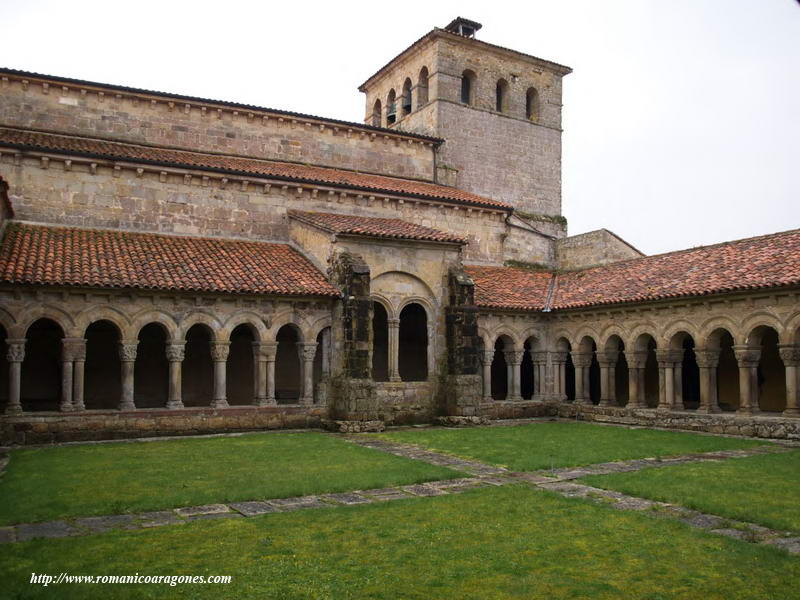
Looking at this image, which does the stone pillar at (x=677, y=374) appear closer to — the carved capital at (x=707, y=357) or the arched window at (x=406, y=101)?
the carved capital at (x=707, y=357)

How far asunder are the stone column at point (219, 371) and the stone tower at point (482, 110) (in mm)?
13246

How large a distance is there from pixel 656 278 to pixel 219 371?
12745mm

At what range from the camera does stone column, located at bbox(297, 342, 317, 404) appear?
19.1 meters

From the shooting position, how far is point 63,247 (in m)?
18.0

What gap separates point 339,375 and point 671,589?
43.6 feet

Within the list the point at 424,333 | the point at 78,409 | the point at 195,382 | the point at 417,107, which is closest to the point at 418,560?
the point at 78,409

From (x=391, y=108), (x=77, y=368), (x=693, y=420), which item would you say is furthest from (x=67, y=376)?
(x=391, y=108)

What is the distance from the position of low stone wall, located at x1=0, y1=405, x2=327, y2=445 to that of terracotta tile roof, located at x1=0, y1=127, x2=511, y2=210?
7547 millimetres

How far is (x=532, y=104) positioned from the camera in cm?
3175

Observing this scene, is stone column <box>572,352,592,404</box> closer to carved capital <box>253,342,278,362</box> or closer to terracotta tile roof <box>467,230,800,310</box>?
terracotta tile roof <box>467,230,800,310</box>

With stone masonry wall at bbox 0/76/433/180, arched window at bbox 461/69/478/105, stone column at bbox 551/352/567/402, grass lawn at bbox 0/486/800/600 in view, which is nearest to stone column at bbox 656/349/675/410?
stone column at bbox 551/352/567/402

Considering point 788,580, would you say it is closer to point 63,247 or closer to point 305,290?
point 305,290

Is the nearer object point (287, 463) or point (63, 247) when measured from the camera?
point (287, 463)

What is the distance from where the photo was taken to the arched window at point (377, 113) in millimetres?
32969
